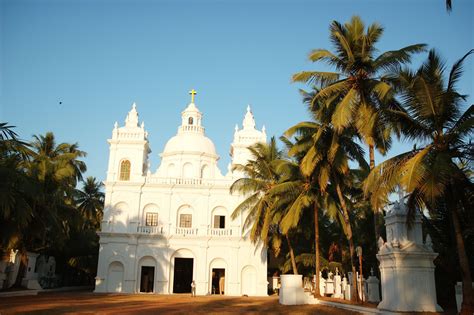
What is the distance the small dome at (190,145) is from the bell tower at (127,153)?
3.19 meters

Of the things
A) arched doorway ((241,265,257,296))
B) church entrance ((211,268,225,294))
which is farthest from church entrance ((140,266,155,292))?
arched doorway ((241,265,257,296))

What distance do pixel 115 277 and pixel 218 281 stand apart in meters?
8.63

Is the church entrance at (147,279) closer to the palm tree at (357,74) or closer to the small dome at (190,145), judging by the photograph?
the small dome at (190,145)

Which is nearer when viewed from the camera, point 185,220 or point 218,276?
point 185,220

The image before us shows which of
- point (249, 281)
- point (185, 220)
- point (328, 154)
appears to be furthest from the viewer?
point (185, 220)

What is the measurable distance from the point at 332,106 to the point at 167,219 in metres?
20.9

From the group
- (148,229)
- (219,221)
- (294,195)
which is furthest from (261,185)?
(148,229)

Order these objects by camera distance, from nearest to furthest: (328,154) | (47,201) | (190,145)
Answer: (328,154) → (47,201) → (190,145)

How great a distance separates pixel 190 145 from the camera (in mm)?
41500

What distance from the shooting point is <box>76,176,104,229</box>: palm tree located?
48844 millimetres

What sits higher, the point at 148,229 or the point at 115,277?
the point at 148,229

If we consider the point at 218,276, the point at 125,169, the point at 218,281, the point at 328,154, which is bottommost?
the point at 218,281

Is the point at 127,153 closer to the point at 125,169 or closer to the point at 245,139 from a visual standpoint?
the point at 125,169

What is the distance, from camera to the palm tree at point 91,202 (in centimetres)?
4884
